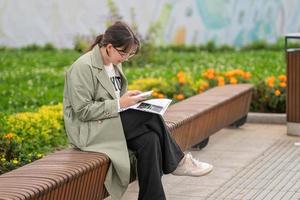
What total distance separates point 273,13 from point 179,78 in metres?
7.82

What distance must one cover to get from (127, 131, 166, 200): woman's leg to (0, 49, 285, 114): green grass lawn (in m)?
3.66

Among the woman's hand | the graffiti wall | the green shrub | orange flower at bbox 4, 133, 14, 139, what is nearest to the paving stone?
the woman's hand

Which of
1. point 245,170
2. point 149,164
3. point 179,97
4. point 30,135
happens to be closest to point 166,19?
point 179,97

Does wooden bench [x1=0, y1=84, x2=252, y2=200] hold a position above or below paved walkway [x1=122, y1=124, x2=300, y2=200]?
above

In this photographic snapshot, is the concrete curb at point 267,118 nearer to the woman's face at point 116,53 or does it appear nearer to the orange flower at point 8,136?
the orange flower at point 8,136

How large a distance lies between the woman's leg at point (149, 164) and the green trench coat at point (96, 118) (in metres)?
0.11

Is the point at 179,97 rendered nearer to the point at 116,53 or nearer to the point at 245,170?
the point at 245,170

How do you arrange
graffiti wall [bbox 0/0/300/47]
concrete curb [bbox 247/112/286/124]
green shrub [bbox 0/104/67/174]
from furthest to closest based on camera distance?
graffiti wall [bbox 0/0/300/47]
concrete curb [bbox 247/112/286/124]
green shrub [bbox 0/104/67/174]

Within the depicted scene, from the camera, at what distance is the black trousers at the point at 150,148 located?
5867 mm

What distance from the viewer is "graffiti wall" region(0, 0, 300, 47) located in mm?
17406

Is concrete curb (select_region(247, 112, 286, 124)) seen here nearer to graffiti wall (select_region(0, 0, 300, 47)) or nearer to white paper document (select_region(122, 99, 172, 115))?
white paper document (select_region(122, 99, 172, 115))

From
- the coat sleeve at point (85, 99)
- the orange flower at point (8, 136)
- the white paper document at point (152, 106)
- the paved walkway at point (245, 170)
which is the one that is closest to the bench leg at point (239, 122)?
the paved walkway at point (245, 170)

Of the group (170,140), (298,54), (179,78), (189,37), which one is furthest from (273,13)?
(170,140)

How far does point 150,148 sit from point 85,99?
0.55m
